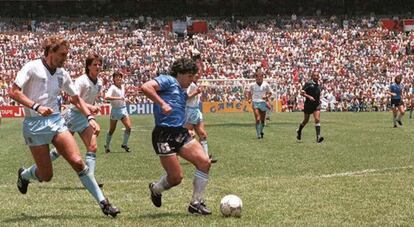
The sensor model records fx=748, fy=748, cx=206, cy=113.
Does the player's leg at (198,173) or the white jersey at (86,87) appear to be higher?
the white jersey at (86,87)

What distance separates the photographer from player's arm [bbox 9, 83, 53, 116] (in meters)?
8.30

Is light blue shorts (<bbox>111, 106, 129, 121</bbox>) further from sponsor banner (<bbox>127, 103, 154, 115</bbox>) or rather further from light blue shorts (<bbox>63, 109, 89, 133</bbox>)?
sponsor banner (<bbox>127, 103, 154, 115</bbox>)

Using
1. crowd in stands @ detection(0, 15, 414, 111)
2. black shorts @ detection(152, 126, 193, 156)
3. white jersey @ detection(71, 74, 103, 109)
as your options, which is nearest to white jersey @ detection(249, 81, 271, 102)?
white jersey @ detection(71, 74, 103, 109)

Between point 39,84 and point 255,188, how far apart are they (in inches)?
167

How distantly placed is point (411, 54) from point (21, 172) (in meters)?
50.5

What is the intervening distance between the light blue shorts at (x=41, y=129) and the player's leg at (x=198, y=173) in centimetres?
152

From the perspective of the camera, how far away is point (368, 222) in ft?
27.5

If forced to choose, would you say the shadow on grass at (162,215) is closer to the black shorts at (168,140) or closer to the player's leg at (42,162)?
the black shorts at (168,140)

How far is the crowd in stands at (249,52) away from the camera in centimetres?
5128

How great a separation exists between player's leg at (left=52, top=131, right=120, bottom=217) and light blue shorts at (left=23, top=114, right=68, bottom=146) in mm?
77

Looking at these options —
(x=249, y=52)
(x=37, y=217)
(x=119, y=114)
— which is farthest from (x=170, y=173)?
(x=249, y=52)

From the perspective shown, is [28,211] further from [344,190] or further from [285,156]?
[285,156]

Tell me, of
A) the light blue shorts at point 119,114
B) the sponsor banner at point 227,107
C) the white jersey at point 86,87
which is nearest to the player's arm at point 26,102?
the white jersey at point 86,87

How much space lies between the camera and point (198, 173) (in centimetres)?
912
